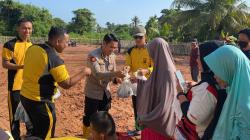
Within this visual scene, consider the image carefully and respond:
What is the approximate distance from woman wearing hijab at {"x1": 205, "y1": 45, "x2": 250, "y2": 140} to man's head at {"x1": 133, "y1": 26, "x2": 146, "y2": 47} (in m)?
3.44

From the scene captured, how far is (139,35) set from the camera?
653cm

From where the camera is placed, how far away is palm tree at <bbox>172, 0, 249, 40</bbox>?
3131 centimetres

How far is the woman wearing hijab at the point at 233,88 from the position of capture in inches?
116

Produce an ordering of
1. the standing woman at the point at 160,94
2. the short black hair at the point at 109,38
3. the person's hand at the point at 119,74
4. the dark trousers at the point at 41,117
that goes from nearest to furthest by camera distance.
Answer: the dark trousers at the point at 41,117
the standing woman at the point at 160,94
the person's hand at the point at 119,74
the short black hair at the point at 109,38

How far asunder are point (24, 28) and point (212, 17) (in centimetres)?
2701

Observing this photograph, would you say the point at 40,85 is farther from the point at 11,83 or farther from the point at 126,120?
the point at 126,120

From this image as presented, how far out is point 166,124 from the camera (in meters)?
4.86

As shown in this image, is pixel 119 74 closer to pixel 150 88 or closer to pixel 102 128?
pixel 150 88

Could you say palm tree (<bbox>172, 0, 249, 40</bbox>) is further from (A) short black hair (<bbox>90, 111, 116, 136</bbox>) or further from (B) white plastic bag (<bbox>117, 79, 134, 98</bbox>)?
(A) short black hair (<bbox>90, 111, 116, 136</bbox>)

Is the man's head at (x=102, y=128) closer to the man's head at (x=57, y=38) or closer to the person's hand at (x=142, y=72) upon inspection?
the man's head at (x=57, y=38)

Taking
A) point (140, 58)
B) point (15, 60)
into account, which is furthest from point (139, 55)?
point (15, 60)

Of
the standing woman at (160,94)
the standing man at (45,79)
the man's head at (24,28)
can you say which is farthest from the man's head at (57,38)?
the man's head at (24,28)

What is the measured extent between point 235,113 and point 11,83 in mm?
3939

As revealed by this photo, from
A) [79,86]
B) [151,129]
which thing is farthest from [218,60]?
[79,86]
